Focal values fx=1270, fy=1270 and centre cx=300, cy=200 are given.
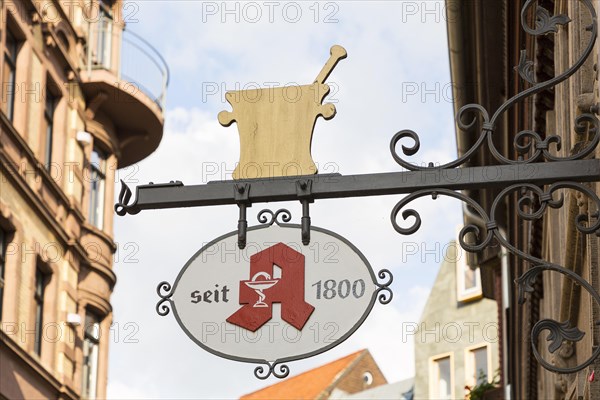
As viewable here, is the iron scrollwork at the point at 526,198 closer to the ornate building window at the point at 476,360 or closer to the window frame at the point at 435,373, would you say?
the ornate building window at the point at 476,360

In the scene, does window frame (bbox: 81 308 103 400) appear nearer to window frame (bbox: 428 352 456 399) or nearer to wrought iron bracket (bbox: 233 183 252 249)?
window frame (bbox: 428 352 456 399)

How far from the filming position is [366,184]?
16.0 ft

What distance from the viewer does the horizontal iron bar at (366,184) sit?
4734mm

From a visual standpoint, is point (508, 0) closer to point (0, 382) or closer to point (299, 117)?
point (299, 117)

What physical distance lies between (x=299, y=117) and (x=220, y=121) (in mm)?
337

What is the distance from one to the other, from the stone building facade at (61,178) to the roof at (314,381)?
27158 millimetres

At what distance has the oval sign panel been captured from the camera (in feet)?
15.9

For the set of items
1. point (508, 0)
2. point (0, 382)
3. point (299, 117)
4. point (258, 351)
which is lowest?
point (258, 351)

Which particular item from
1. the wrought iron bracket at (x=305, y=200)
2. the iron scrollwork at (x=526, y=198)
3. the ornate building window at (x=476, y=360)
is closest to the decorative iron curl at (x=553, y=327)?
the iron scrollwork at (x=526, y=198)

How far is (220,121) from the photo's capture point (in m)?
5.26

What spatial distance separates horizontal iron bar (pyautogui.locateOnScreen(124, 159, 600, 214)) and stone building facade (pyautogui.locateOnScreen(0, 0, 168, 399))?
44.2 ft

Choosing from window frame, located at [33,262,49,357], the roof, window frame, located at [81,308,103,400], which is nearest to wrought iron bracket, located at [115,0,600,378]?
window frame, located at [33,262,49,357]

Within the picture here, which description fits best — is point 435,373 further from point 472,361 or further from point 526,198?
point 526,198

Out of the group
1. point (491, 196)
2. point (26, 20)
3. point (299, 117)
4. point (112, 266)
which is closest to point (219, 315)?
point (299, 117)
